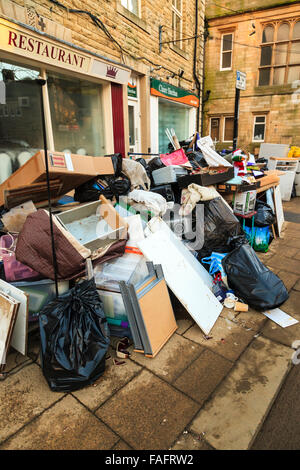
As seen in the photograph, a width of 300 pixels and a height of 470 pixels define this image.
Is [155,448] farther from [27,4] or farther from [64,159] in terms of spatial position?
[27,4]

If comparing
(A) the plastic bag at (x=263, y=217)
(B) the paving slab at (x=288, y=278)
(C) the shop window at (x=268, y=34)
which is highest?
(C) the shop window at (x=268, y=34)

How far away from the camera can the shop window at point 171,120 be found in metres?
8.77

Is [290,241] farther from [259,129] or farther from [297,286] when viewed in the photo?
[259,129]

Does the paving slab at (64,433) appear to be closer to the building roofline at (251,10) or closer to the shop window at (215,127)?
the shop window at (215,127)

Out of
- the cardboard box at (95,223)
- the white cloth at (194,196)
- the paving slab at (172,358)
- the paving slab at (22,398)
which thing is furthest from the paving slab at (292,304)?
the paving slab at (22,398)

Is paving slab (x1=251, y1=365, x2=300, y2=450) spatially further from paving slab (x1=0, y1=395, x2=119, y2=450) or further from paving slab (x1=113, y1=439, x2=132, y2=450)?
paving slab (x1=0, y1=395, x2=119, y2=450)

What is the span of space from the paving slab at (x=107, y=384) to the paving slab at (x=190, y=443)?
567 millimetres

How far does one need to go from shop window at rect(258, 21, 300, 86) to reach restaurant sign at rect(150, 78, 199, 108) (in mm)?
5151

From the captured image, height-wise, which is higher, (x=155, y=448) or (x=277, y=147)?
(x=277, y=147)

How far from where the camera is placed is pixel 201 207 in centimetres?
381

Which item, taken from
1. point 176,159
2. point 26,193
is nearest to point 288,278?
point 176,159
